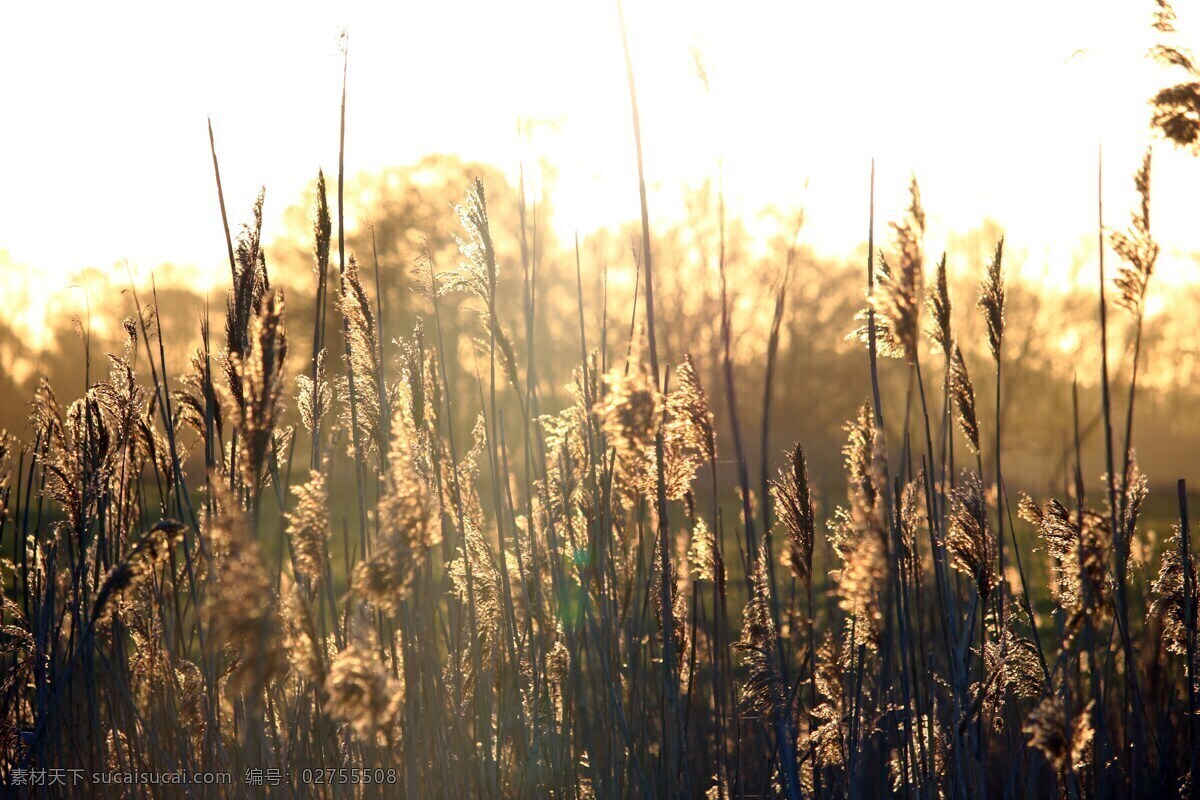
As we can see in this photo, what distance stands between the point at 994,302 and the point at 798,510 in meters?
0.78

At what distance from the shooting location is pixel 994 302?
2469 mm

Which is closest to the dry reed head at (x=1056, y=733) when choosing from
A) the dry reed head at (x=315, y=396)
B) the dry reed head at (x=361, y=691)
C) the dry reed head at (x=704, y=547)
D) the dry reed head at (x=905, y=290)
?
the dry reed head at (x=905, y=290)

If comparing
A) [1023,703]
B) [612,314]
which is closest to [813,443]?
[612,314]

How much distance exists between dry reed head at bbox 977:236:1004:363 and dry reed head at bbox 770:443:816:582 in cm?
65

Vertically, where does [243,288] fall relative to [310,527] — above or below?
above

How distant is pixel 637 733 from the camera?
2.53 metres

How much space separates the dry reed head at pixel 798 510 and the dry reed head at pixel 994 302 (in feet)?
2.13

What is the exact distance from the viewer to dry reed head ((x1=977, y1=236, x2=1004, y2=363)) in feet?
7.98

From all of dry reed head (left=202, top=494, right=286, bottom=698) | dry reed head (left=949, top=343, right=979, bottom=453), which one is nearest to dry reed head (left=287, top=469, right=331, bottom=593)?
dry reed head (left=202, top=494, right=286, bottom=698)

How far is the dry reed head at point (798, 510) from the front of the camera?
2094mm

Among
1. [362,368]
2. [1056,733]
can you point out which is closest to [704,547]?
[1056,733]

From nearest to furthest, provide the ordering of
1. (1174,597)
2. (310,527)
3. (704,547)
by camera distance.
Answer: (310,527), (704,547), (1174,597)

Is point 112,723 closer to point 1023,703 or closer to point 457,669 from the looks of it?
point 457,669

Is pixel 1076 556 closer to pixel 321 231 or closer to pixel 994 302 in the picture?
pixel 994 302
